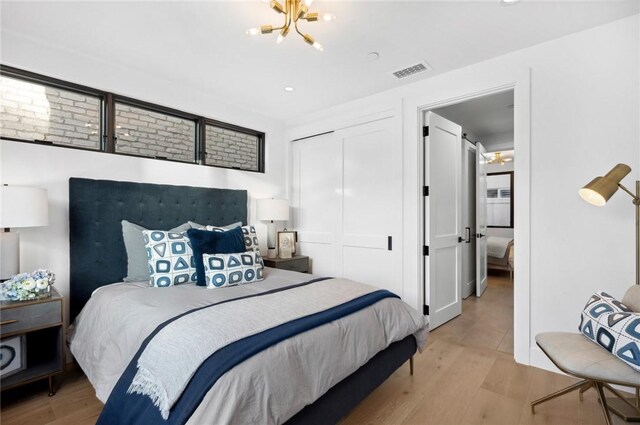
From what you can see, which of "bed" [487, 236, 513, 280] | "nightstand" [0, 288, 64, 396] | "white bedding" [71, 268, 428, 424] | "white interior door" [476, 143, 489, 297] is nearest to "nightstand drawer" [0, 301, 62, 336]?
"nightstand" [0, 288, 64, 396]

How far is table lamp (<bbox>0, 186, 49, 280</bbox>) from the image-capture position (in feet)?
6.24

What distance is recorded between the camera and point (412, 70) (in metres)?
2.85

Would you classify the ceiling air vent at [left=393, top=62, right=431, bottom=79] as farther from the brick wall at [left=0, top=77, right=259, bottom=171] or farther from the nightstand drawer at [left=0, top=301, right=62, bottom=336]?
the nightstand drawer at [left=0, top=301, right=62, bottom=336]

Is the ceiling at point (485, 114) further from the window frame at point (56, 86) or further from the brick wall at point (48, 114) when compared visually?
the brick wall at point (48, 114)

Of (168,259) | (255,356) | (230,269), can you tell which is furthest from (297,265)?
(255,356)

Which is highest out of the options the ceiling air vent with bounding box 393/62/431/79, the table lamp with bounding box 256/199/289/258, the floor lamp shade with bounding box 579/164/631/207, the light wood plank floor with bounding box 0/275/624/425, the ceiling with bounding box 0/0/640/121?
the ceiling with bounding box 0/0/640/121

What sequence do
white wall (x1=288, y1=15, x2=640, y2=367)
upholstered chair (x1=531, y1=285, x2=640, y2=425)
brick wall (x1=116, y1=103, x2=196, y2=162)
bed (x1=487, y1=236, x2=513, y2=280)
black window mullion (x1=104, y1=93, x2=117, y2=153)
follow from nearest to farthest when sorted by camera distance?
upholstered chair (x1=531, y1=285, x2=640, y2=425) → white wall (x1=288, y1=15, x2=640, y2=367) → black window mullion (x1=104, y1=93, x2=117, y2=153) → brick wall (x1=116, y1=103, x2=196, y2=162) → bed (x1=487, y1=236, x2=513, y2=280)

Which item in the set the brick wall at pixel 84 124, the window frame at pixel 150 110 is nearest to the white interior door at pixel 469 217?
the brick wall at pixel 84 124

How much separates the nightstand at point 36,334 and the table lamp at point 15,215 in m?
0.28

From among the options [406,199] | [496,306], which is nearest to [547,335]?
[406,199]

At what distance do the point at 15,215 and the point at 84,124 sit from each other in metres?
1.06

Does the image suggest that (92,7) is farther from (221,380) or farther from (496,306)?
(496,306)

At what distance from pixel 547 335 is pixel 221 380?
2.00 meters

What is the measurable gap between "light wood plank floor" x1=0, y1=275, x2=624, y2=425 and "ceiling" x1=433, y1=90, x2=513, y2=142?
105 inches
